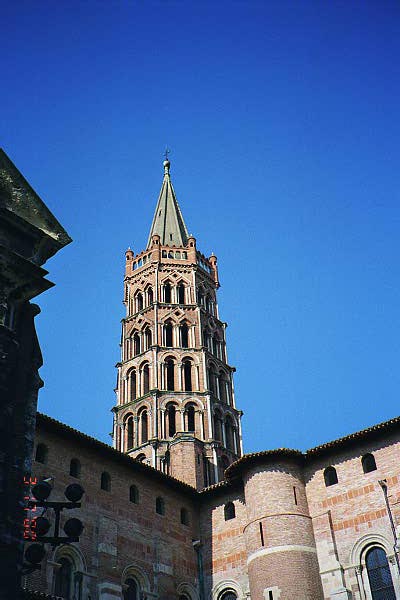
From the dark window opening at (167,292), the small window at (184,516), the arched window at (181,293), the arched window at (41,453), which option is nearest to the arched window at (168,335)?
the dark window opening at (167,292)

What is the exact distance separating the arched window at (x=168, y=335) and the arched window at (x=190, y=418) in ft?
18.1

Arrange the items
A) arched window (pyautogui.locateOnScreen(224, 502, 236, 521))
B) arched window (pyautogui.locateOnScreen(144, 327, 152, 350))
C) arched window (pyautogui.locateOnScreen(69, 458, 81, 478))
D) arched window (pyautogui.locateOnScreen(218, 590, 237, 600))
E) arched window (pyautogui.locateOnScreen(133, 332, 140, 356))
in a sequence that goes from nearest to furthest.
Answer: arched window (pyautogui.locateOnScreen(69, 458, 81, 478)), arched window (pyautogui.locateOnScreen(218, 590, 237, 600)), arched window (pyautogui.locateOnScreen(224, 502, 236, 521)), arched window (pyautogui.locateOnScreen(144, 327, 152, 350)), arched window (pyautogui.locateOnScreen(133, 332, 140, 356))

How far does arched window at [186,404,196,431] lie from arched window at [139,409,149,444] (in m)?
2.92

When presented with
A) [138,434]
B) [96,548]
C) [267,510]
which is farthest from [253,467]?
[138,434]

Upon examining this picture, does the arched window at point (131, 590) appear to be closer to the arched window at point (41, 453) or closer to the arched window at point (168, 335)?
the arched window at point (41, 453)

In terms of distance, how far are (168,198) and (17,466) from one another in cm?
5556

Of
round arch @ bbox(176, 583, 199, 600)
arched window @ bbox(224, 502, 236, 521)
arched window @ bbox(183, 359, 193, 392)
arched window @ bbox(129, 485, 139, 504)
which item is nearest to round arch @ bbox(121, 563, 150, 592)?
round arch @ bbox(176, 583, 199, 600)

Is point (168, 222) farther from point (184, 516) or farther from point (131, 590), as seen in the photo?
point (131, 590)

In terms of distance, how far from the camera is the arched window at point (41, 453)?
26.8 m

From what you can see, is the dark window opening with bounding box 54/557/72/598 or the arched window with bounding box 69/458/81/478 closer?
the dark window opening with bounding box 54/557/72/598

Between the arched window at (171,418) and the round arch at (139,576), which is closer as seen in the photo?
the round arch at (139,576)

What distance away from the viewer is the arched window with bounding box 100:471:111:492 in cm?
2923

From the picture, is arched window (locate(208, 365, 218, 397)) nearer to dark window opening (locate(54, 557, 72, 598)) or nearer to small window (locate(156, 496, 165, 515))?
small window (locate(156, 496, 165, 515))

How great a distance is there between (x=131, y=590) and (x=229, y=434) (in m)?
21.5
